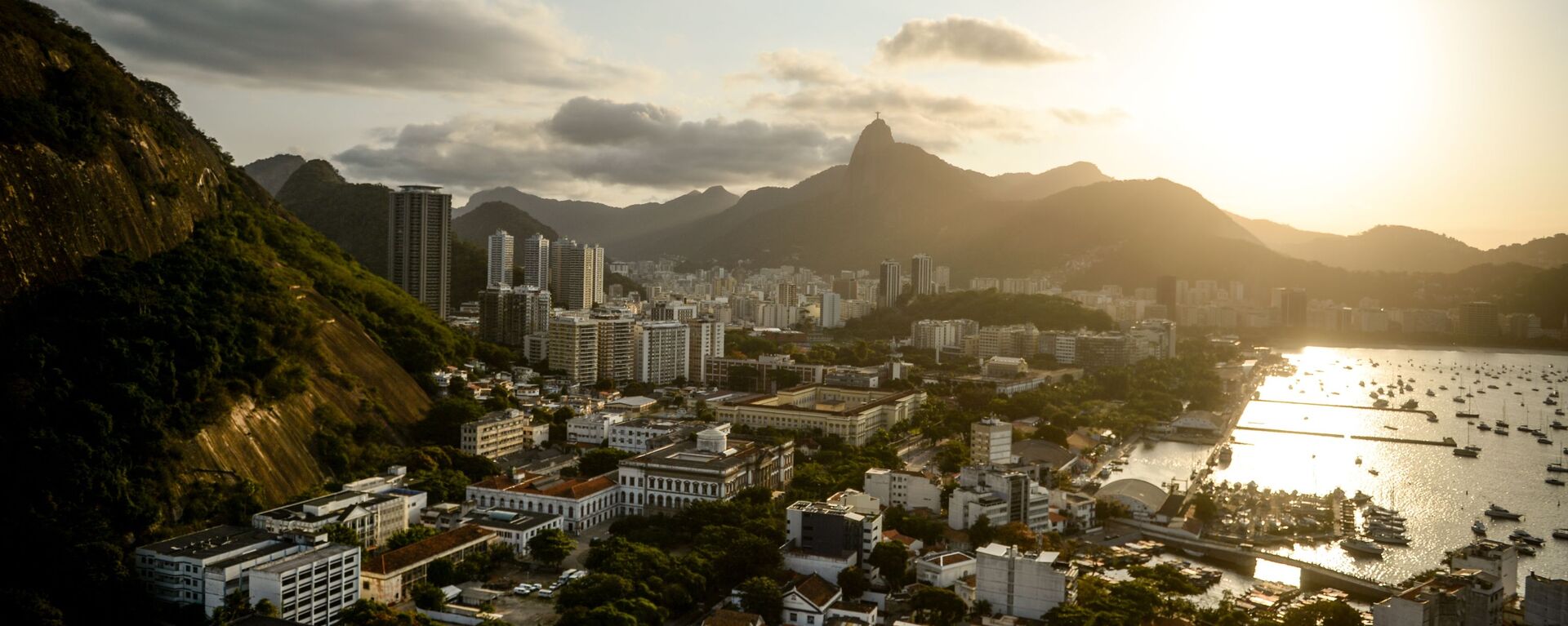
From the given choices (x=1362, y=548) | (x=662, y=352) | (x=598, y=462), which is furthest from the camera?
(x=662, y=352)

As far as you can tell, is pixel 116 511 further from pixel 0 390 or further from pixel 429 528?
pixel 429 528

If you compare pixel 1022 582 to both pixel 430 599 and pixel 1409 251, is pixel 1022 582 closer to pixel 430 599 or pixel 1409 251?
pixel 430 599

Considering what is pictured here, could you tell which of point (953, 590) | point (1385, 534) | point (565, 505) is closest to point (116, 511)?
point (565, 505)

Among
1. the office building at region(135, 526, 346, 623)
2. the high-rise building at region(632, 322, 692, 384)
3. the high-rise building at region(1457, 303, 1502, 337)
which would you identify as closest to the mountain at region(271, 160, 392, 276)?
the high-rise building at region(632, 322, 692, 384)

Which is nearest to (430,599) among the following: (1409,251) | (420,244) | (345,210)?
(420,244)

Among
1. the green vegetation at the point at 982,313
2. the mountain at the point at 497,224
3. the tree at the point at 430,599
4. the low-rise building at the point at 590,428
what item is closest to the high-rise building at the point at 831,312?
the green vegetation at the point at 982,313

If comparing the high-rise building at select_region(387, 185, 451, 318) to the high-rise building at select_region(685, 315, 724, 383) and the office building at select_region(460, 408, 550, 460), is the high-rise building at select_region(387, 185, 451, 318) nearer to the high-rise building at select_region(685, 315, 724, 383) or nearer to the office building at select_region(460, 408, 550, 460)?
the high-rise building at select_region(685, 315, 724, 383)
